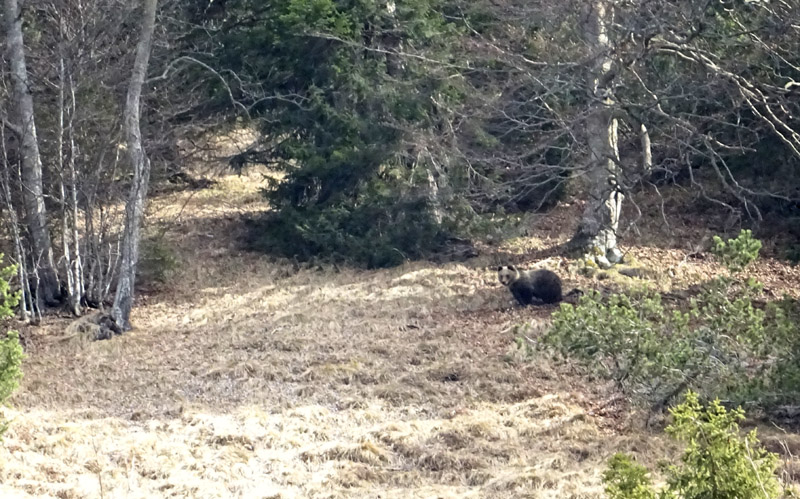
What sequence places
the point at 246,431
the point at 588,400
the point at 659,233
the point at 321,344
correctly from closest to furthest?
the point at 246,431, the point at 588,400, the point at 321,344, the point at 659,233

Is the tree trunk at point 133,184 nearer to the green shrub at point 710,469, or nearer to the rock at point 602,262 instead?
the rock at point 602,262

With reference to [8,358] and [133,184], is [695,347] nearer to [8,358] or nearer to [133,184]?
[8,358]

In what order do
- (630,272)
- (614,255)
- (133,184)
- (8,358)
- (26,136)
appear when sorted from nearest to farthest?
(8,358) → (133,184) → (26,136) → (630,272) → (614,255)

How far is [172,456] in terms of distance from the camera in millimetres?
7566

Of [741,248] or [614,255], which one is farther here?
[614,255]

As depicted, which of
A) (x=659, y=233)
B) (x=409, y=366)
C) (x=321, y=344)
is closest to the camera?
(x=409, y=366)

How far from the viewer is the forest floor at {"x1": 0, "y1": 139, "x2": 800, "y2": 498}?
7102 millimetres

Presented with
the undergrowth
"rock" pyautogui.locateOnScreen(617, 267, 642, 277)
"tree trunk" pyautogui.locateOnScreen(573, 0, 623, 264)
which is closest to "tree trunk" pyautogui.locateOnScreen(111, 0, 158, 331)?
"tree trunk" pyautogui.locateOnScreen(573, 0, 623, 264)

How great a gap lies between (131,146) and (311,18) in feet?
16.0

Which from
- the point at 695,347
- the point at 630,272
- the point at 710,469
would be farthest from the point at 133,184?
the point at 710,469

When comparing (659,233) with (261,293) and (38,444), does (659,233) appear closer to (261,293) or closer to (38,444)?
(261,293)

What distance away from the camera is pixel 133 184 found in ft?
40.2

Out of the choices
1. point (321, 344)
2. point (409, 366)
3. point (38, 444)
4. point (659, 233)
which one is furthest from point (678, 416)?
point (659, 233)

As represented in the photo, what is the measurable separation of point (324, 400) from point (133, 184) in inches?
183
